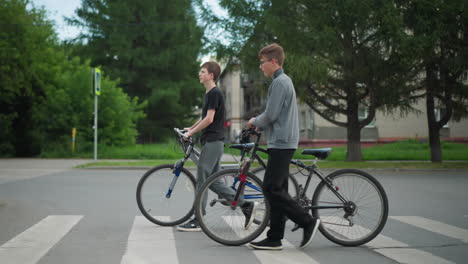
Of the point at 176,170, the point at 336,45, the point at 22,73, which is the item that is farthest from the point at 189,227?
the point at 22,73

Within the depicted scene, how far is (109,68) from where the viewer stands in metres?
44.1

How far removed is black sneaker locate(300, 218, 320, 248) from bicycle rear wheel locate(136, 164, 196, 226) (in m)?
1.73

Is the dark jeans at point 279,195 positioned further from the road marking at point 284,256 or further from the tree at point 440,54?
the tree at point 440,54

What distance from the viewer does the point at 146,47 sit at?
4462cm

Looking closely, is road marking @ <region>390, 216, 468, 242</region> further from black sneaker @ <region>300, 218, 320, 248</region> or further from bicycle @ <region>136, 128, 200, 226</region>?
bicycle @ <region>136, 128, 200, 226</region>

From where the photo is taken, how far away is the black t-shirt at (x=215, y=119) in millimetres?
6871

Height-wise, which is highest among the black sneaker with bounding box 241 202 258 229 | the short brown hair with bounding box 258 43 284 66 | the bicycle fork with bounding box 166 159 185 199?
the short brown hair with bounding box 258 43 284 66

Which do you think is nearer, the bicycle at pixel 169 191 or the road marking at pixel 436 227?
the road marking at pixel 436 227

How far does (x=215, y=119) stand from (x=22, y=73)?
1019 inches

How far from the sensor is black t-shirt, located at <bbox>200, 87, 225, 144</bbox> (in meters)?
6.87

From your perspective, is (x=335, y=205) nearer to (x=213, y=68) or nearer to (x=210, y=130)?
(x=210, y=130)

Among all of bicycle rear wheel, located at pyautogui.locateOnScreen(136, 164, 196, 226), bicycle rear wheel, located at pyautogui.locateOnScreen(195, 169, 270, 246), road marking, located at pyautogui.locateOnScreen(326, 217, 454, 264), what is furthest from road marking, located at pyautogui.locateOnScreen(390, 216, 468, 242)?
bicycle rear wheel, located at pyautogui.locateOnScreen(136, 164, 196, 226)

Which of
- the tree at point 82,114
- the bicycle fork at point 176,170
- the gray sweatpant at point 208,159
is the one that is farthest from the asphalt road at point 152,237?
the tree at point 82,114

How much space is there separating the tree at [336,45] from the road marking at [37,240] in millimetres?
12177
